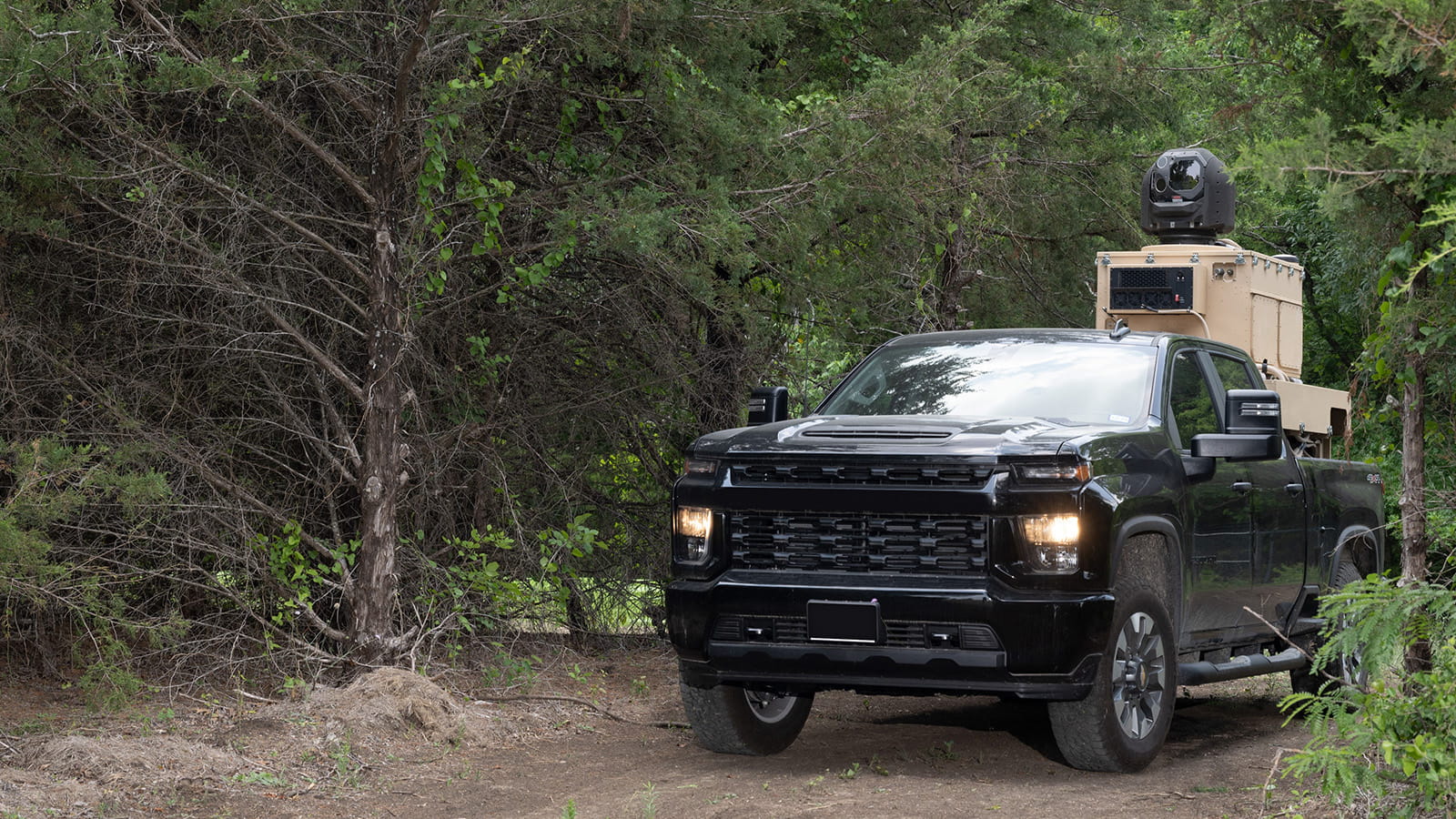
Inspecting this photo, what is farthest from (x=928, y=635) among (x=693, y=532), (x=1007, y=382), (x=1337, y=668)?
A: (x=1337, y=668)

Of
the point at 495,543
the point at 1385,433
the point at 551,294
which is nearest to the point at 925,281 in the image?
the point at 551,294

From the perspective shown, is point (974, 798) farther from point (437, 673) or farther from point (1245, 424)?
point (437, 673)

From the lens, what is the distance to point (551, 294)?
1104cm

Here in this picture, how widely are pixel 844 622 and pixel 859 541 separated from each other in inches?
14.8

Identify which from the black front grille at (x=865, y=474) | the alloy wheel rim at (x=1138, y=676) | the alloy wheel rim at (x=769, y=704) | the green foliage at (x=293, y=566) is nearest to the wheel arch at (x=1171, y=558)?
the alloy wheel rim at (x=1138, y=676)

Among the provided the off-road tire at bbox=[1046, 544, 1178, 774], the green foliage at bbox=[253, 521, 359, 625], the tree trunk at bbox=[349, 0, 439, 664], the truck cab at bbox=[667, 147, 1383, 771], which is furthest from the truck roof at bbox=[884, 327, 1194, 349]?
the green foliage at bbox=[253, 521, 359, 625]

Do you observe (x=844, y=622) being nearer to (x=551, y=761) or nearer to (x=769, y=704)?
(x=769, y=704)

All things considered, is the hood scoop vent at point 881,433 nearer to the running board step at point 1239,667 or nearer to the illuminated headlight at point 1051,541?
the illuminated headlight at point 1051,541

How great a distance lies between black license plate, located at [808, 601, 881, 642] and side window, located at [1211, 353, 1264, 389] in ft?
10.1

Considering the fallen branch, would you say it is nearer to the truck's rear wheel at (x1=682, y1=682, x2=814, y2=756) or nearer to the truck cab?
the truck's rear wheel at (x1=682, y1=682, x2=814, y2=756)

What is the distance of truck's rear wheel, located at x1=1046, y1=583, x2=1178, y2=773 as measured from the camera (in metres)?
7.07

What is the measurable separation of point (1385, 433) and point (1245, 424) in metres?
17.8

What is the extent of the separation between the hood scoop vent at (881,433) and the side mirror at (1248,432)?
4.83 ft

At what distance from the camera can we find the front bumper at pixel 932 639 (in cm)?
681
